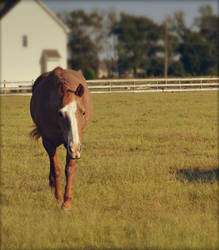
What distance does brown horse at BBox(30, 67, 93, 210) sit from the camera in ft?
24.6

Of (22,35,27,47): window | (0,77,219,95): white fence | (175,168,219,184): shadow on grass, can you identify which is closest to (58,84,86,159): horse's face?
(0,77,219,95): white fence

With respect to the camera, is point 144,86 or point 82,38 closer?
point 144,86

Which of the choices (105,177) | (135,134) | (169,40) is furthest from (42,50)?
(105,177)

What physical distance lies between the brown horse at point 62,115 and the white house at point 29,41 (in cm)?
4022

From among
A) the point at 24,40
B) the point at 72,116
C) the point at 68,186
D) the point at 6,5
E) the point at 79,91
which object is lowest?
the point at 68,186

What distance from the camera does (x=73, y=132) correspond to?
24.3 ft

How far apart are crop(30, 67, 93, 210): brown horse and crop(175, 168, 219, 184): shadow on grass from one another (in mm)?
2996

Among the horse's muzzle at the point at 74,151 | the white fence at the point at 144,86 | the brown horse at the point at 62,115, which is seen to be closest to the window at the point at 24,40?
the white fence at the point at 144,86

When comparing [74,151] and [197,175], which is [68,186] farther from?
[197,175]

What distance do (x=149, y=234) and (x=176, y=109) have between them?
577 inches

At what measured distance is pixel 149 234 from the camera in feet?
23.3

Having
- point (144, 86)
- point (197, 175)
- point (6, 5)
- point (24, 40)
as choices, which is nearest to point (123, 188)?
point (197, 175)

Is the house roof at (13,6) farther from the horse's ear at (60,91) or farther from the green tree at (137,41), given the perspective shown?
the horse's ear at (60,91)

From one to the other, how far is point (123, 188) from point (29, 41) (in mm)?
42871
